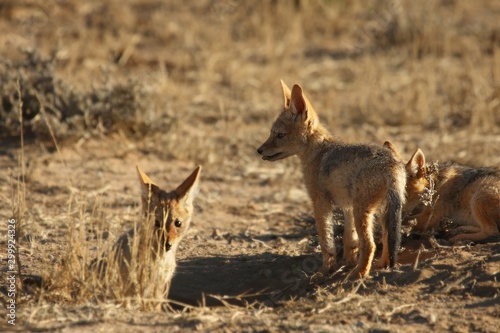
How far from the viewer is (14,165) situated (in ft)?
34.0

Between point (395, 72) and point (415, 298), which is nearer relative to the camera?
point (415, 298)

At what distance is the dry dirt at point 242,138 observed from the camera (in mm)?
6176

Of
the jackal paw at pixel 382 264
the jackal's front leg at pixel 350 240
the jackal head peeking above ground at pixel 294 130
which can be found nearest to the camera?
the jackal paw at pixel 382 264

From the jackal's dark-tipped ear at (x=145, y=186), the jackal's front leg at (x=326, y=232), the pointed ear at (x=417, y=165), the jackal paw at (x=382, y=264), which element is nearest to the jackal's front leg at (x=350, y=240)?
the jackal's front leg at (x=326, y=232)

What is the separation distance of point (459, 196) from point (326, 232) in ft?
4.66

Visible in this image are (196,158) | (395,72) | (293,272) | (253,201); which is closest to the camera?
(293,272)

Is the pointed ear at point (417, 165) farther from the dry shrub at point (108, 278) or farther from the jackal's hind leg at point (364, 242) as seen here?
the dry shrub at point (108, 278)

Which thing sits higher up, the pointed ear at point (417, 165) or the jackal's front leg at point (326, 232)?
the pointed ear at point (417, 165)

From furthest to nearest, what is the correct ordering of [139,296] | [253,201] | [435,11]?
[435,11] → [253,201] → [139,296]

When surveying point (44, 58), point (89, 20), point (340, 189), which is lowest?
point (340, 189)

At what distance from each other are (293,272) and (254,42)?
9472 millimetres

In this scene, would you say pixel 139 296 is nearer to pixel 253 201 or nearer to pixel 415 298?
pixel 415 298

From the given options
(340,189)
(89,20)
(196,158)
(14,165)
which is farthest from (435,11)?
(340,189)

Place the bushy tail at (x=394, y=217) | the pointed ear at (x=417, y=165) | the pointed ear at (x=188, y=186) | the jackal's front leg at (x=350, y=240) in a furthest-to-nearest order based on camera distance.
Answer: the pointed ear at (x=417, y=165), the jackal's front leg at (x=350, y=240), the pointed ear at (x=188, y=186), the bushy tail at (x=394, y=217)
